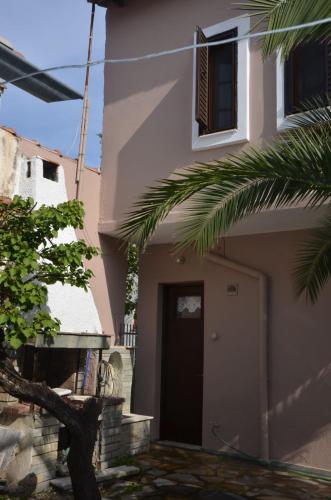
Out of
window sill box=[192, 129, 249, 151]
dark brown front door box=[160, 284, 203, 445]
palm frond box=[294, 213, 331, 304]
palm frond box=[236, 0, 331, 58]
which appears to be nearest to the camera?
palm frond box=[236, 0, 331, 58]

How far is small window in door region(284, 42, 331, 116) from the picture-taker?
7914 mm

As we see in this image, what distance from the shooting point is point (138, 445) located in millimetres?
8734

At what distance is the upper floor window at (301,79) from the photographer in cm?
791

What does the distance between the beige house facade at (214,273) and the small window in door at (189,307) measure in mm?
21

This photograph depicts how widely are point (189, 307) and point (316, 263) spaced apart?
11.5ft

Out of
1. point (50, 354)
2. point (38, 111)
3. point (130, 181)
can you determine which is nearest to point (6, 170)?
point (38, 111)

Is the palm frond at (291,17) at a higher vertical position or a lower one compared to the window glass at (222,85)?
lower

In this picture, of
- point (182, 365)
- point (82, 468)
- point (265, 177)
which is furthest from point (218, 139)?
point (82, 468)

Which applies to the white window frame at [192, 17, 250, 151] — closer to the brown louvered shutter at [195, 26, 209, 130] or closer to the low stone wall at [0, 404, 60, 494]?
the brown louvered shutter at [195, 26, 209, 130]

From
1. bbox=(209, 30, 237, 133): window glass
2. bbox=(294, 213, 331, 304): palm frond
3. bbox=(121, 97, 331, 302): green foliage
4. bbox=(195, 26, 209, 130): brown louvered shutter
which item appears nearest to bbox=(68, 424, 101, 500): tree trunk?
bbox=(121, 97, 331, 302): green foliage

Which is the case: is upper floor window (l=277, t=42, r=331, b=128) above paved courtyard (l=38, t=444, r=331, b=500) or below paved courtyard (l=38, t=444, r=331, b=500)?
above

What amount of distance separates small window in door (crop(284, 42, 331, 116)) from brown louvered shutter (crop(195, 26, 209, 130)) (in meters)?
1.39

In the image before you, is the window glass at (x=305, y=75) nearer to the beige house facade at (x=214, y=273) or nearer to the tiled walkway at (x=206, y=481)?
the beige house facade at (x=214, y=273)

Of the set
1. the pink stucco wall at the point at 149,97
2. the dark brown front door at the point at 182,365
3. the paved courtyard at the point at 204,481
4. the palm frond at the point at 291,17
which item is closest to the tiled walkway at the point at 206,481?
the paved courtyard at the point at 204,481
